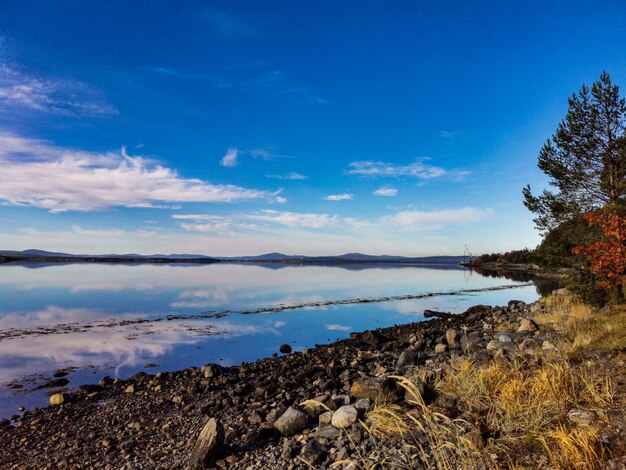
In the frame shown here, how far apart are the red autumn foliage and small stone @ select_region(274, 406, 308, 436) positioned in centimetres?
1514

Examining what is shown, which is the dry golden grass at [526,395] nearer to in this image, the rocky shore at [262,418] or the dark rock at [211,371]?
the rocky shore at [262,418]

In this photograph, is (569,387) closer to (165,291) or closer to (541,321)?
(541,321)

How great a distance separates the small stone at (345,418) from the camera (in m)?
7.09

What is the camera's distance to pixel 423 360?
14070mm

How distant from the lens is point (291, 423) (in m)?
7.45

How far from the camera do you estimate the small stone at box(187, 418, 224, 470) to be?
21.3ft

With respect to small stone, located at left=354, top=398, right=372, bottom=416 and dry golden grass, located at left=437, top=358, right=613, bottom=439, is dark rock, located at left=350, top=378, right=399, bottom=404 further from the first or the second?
dry golden grass, located at left=437, top=358, right=613, bottom=439

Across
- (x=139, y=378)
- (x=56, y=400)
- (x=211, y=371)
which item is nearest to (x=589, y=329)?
(x=211, y=371)

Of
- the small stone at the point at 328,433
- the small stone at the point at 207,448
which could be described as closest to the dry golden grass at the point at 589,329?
the small stone at the point at 328,433

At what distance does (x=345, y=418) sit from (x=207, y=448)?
8.03 ft

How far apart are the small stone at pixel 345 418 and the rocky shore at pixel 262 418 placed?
0.02 metres

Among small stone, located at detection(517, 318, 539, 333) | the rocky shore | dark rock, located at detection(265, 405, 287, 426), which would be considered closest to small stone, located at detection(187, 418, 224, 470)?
the rocky shore

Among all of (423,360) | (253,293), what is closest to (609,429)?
(423,360)

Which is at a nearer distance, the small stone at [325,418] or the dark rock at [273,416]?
the small stone at [325,418]
